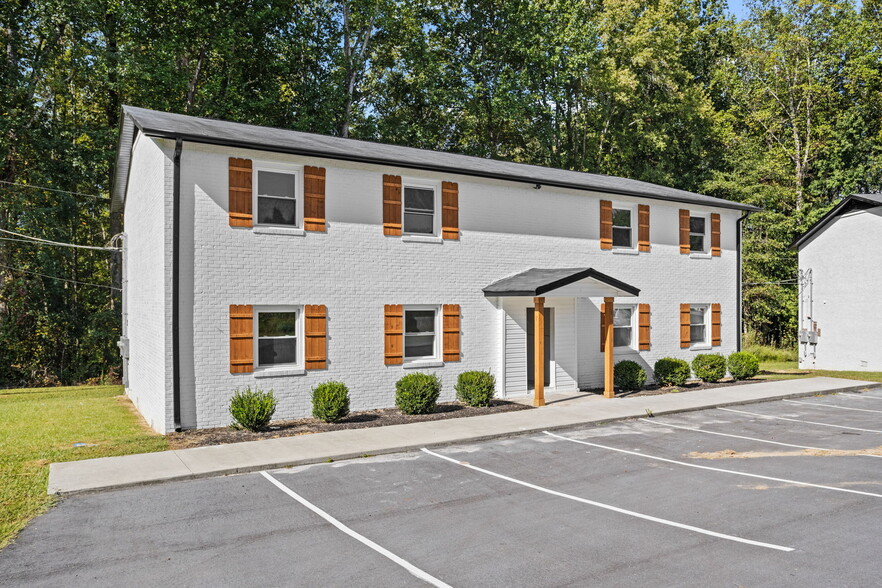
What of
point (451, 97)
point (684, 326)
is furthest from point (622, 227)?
point (451, 97)

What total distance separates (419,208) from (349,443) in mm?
6549

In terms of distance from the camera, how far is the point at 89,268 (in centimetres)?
2748

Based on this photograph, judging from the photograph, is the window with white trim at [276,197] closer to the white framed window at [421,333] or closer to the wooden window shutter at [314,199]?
the wooden window shutter at [314,199]

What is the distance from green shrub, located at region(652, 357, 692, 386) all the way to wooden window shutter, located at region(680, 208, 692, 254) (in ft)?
12.3

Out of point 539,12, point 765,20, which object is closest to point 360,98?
point 539,12

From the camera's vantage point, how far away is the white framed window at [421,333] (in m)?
15.0

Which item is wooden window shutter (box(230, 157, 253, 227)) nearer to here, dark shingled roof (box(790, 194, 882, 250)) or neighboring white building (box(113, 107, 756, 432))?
neighboring white building (box(113, 107, 756, 432))

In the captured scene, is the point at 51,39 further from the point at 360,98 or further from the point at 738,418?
the point at 738,418

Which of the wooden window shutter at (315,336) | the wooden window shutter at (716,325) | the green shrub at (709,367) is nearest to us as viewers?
the wooden window shutter at (315,336)

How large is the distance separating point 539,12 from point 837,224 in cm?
1719

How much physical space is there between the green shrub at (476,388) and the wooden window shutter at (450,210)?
11.5 feet

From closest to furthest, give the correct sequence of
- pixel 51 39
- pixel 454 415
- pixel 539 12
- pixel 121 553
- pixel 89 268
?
pixel 121 553
pixel 454 415
pixel 51 39
pixel 89 268
pixel 539 12

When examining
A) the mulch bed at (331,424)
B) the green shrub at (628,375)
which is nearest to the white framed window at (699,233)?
the green shrub at (628,375)

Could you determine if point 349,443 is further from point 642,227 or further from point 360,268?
point 642,227
